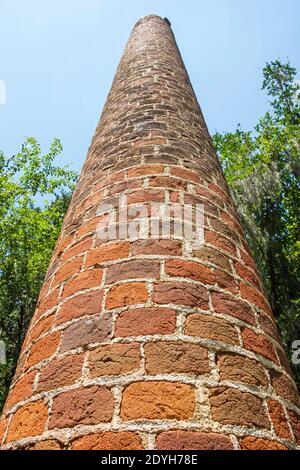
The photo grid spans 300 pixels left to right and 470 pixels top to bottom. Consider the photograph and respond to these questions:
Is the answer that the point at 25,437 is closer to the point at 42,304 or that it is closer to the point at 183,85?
the point at 42,304

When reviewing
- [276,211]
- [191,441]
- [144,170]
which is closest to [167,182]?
[144,170]

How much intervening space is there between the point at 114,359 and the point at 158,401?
0.21m

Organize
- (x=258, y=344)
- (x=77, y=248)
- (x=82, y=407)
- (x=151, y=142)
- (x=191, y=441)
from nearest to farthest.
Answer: (x=191, y=441) → (x=82, y=407) → (x=258, y=344) → (x=77, y=248) → (x=151, y=142)

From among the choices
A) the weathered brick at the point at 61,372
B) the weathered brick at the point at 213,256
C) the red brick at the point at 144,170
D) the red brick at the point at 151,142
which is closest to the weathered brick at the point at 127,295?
the weathered brick at the point at 61,372

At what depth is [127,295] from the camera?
148cm

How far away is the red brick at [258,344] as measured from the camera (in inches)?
57.3

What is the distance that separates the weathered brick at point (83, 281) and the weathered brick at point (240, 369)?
1.99 ft

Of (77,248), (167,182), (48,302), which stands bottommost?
(48,302)

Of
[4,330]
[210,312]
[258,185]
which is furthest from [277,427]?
[4,330]

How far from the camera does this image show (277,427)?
4.00 ft

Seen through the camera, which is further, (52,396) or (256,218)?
(256,218)

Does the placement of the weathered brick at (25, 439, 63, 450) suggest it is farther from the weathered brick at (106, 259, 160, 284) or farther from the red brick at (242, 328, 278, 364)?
the red brick at (242, 328, 278, 364)

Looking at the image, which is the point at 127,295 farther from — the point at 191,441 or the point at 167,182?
the point at 167,182
